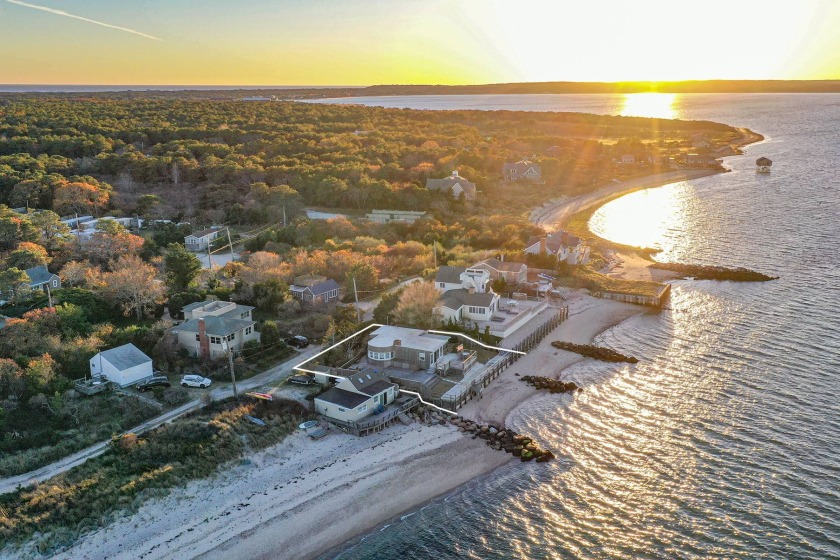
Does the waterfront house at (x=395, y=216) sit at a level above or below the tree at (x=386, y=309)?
below

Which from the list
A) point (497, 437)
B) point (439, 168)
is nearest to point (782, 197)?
point (439, 168)

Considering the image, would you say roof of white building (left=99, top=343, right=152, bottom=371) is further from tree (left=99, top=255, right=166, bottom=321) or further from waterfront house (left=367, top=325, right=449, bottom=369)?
waterfront house (left=367, top=325, right=449, bottom=369)

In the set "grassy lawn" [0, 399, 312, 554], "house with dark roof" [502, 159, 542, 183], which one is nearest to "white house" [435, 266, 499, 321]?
"grassy lawn" [0, 399, 312, 554]

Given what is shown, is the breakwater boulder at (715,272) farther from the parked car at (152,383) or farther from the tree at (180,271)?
the parked car at (152,383)

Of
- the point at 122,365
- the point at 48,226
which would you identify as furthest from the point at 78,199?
the point at 122,365

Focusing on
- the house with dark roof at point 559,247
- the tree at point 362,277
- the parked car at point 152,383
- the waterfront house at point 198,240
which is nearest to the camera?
the parked car at point 152,383

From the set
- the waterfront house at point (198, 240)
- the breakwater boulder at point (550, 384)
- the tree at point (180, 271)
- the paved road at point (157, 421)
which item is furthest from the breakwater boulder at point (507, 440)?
the waterfront house at point (198, 240)

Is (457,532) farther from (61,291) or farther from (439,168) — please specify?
(439,168)
